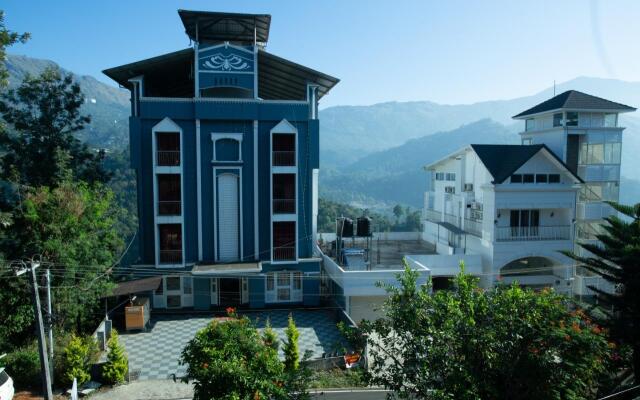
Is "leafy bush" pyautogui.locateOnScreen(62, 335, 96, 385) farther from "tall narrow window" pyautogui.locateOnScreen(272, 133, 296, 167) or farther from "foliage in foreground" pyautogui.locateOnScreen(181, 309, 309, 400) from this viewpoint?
"tall narrow window" pyautogui.locateOnScreen(272, 133, 296, 167)

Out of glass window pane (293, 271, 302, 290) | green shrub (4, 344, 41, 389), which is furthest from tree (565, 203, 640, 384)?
green shrub (4, 344, 41, 389)

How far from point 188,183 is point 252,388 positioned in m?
13.7

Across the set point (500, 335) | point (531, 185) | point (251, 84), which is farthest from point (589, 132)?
point (500, 335)

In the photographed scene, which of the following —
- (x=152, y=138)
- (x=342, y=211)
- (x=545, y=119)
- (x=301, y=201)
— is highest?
(x=545, y=119)

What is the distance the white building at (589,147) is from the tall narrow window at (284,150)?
13.8m

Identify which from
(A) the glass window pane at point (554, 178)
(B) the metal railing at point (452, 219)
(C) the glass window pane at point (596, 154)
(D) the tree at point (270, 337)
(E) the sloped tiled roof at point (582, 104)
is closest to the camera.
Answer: (D) the tree at point (270, 337)

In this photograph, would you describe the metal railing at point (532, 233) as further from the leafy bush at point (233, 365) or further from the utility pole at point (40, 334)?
the utility pole at point (40, 334)

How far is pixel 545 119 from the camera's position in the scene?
81.2 feet

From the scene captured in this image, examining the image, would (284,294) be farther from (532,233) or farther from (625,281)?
(625,281)

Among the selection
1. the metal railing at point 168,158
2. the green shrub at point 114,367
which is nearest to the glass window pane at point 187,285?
the metal railing at point 168,158

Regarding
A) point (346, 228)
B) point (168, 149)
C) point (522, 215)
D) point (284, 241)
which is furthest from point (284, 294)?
point (522, 215)

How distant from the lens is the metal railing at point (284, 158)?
803 inches

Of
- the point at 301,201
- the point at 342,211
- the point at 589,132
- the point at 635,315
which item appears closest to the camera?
the point at 635,315

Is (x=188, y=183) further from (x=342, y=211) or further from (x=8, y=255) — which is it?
(x=342, y=211)
